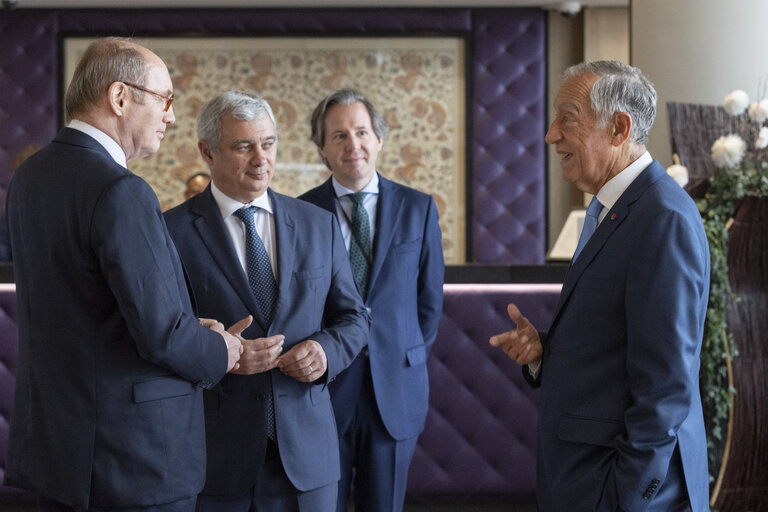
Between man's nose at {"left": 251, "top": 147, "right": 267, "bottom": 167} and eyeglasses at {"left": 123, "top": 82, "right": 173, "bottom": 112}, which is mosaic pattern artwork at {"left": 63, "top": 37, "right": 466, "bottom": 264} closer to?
man's nose at {"left": 251, "top": 147, "right": 267, "bottom": 167}

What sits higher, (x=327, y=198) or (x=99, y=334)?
(x=327, y=198)

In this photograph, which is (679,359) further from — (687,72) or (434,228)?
(687,72)

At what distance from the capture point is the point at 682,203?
169 centimetres

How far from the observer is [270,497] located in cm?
209

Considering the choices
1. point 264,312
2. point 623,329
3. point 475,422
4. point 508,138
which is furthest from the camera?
point 508,138

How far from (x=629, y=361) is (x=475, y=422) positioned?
230cm

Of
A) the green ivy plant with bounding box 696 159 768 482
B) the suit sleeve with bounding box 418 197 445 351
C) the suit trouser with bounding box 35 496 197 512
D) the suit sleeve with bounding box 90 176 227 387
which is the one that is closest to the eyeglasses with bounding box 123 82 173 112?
the suit sleeve with bounding box 90 176 227 387

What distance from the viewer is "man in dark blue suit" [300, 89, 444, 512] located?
8.57ft

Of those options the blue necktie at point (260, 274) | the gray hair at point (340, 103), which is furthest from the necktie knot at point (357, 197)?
the blue necktie at point (260, 274)

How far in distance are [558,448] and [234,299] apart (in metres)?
0.88

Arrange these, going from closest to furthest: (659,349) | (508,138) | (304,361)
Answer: (659,349), (304,361), (508,138)

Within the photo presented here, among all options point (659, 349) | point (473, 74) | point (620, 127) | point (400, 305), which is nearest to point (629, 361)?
point (659, 349)

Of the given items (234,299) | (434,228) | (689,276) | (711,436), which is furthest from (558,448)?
(711,436)

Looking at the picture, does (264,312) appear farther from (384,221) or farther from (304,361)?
(384,221)
